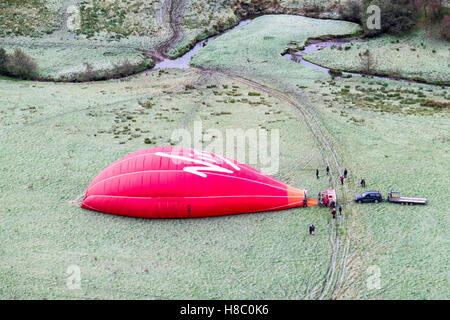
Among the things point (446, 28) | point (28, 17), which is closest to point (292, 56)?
point (446, 28)

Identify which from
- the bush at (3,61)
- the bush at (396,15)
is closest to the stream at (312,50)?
the bush at (396,15)

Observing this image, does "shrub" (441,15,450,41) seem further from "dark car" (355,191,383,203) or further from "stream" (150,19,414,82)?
"dark car" (355,191,383,203)

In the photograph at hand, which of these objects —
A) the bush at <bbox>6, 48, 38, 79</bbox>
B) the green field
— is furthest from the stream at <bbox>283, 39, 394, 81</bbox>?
the bush at <bbox>6, 48, 38, 79</bbox>

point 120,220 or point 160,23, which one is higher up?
point 160,23

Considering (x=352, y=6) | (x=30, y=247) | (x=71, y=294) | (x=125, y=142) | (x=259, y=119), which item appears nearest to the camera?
(x=71, y=294)

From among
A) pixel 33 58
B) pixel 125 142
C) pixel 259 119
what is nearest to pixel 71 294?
pixel 125 142

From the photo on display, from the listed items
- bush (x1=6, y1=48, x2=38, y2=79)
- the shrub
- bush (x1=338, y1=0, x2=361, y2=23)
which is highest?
bush (x1=338, y1=0, x2=361, y2=23)

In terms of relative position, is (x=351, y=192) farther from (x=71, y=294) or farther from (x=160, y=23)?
(x=160, y=23)

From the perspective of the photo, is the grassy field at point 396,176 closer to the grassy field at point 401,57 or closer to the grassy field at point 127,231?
the grassy field at point 127,231
